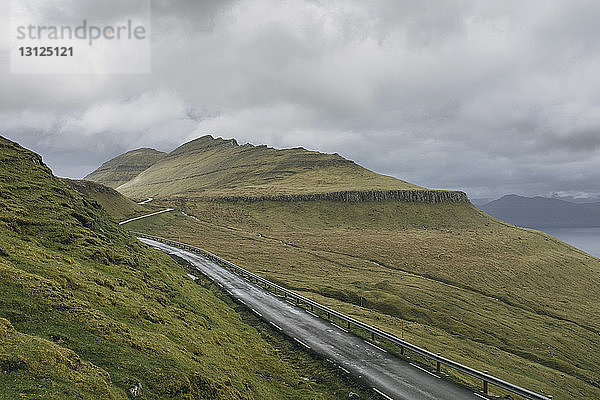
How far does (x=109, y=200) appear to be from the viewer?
372 feet

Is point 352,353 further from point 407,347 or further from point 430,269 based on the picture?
point 430,269

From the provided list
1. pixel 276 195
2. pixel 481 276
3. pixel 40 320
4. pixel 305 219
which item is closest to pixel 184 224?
pixel 305 219

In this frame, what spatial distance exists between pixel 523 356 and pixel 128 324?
164ft

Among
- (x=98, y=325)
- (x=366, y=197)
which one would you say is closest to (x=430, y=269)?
(x=366, y=197)

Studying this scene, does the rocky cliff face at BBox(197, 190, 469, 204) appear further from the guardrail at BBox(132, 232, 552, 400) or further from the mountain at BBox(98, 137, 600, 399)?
the guardrail at BBox(132, 232, 552, 400)

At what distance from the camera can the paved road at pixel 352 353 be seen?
70.8ft

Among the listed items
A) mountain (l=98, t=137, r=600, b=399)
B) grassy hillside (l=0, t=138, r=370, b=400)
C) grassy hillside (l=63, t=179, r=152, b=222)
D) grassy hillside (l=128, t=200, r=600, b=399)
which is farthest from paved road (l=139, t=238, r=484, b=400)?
grassy hillside (l=63, t=179, r=152, b=222)

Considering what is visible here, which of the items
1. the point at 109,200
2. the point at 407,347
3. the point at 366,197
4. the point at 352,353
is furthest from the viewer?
the point at 366,197

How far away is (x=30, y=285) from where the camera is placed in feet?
57.4

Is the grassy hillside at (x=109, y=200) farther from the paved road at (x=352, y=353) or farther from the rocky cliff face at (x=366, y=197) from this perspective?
the paved road at (x=352, y=353)

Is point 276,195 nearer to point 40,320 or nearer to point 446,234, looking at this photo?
point 446,234

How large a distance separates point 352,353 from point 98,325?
17.5 metres

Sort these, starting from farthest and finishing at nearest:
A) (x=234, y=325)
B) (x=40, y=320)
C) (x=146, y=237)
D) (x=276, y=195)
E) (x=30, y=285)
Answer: (x=276, y=195), (x=146, y=237), (x=234, y=325), (x=30, y=285), (x=40, y=320)

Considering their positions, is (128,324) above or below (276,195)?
below
